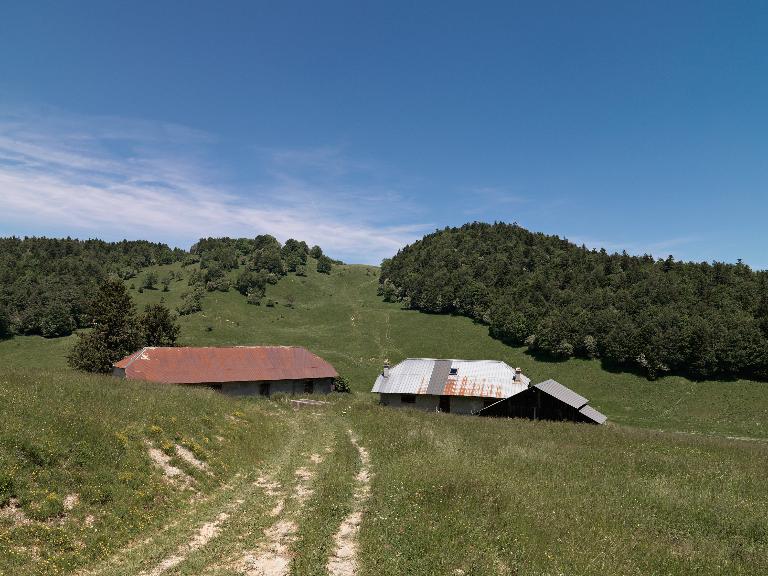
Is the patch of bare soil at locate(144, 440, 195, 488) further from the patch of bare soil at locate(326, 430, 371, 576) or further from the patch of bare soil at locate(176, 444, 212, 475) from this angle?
the patch of bare soil at locate(326, 430, 371, 576)

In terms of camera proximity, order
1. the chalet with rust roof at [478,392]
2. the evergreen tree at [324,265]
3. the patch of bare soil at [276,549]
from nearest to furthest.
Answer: the patch of bare soil at [276,549], the chalet with rust roof at [478,392], the evergreen tree at [324,265]

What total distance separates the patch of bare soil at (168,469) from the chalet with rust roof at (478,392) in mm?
34769

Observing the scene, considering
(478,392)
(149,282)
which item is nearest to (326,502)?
(478,392)

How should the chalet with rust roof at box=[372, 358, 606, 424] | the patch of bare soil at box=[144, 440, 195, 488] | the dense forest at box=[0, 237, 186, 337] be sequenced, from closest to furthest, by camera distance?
the patch of bare soil at box=[144, 440, 195, 488], the chalet with rust roof at box=[372, 358, 606, 424], the dense forest at box=[0, 237, 186, 337]

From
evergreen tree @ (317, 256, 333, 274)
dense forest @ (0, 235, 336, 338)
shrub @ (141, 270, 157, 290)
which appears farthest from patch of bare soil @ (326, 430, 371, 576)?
evergreen tree @ (317, 256, 333, 274)

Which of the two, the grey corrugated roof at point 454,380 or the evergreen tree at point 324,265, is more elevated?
the evergreen tree at point 324,265

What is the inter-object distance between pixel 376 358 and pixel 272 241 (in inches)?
4295

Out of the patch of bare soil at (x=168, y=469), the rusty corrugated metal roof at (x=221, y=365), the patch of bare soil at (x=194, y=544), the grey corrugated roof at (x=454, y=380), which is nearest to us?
the patch of bare soil at (x=194, y=544)

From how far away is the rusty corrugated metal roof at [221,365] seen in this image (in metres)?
49.2

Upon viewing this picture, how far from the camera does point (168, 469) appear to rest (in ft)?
57.2

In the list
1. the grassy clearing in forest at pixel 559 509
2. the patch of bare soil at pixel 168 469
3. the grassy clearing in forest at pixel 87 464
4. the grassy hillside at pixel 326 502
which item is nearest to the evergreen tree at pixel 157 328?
the grassy hillside at pixel 326 502

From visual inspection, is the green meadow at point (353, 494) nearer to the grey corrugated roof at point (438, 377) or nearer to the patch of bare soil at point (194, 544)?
the patch of bare soil at point (194, 544)

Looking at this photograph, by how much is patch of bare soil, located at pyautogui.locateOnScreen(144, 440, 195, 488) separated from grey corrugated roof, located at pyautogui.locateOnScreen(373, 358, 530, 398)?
35540 mm

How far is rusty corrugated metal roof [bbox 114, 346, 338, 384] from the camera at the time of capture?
49250 millimetres
